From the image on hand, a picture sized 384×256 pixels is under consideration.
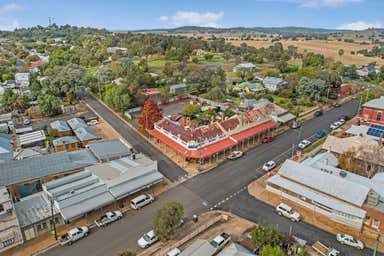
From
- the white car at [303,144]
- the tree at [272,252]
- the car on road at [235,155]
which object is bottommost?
the car on road at [235,155]

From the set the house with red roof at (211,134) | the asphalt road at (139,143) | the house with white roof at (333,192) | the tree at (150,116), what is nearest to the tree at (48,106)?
the asphalt road at (139,143)

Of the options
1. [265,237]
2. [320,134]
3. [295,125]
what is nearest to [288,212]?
[265,237]

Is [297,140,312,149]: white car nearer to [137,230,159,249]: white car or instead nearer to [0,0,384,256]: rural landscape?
[0,0,384,256]: rural landscape

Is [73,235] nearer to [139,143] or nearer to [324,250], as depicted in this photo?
[139,143]

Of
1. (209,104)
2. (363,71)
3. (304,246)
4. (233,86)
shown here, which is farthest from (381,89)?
(304,246)

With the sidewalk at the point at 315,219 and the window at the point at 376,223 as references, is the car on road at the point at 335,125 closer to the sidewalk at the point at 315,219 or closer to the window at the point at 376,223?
the sidewalk at the point at 315,219
